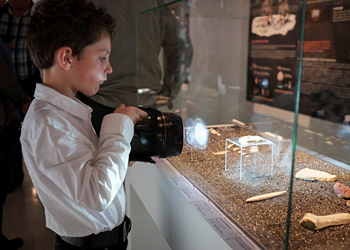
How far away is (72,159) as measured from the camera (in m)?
0.75

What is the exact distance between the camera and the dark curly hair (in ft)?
2.67

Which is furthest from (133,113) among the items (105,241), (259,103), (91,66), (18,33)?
(18,33)

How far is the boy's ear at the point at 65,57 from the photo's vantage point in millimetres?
814

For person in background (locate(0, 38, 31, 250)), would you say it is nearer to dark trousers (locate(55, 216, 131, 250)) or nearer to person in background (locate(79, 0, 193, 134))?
person in background (locate(79, 0, 193, 134))

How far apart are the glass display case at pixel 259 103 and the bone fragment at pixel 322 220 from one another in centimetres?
1

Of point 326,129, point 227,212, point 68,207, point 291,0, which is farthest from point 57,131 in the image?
point 326,129

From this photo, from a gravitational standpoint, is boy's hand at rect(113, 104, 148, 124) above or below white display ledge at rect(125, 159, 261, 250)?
above

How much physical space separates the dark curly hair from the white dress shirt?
10 cm

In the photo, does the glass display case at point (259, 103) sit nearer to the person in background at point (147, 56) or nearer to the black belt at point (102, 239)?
the person in background at point (147, 56)

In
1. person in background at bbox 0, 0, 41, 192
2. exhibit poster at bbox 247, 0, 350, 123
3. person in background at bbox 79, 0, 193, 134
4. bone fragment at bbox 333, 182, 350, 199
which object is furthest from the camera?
person in background at bbox 0, 0, 41, 192

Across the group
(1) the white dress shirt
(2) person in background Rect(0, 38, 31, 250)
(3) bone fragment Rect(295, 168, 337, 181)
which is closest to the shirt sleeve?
(1) the white dress shirt

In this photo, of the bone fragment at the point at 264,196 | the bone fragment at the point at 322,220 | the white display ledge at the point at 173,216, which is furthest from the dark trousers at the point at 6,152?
the bone fragment at the point at 322,220

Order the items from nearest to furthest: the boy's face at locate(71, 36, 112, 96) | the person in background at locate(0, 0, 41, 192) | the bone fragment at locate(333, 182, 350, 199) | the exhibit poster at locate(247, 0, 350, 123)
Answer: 1. the boy's face at locate(71, 36, 112, 96)
2. the bone fragment at locate(333, 182, 350, 199)
3. the exhibit poster at locate(247, 0, 350, 123)
4. the person in background at locate(0, 0, 41, 192)

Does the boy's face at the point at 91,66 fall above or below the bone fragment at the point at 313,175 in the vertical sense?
above
